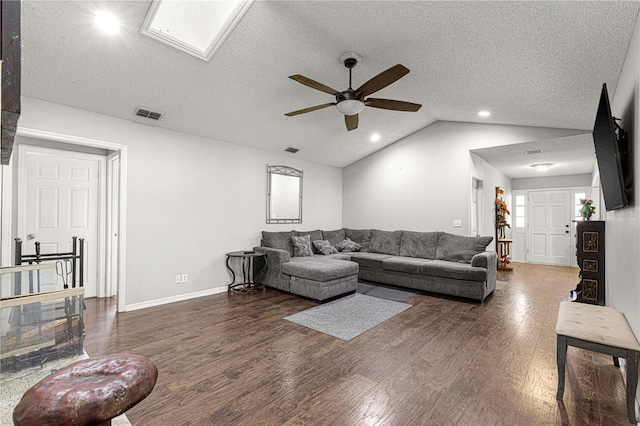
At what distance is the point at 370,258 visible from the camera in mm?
5508

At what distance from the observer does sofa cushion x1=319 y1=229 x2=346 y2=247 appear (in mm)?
6293

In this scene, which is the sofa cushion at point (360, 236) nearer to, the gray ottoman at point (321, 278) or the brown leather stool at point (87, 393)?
the gray ottoman at point (321, 278)

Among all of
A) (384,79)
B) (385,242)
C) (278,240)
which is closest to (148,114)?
(278,240)

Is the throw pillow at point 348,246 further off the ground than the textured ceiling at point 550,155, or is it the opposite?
the textured ceiling at point 550,155

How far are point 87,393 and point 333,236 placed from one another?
18.1 feet

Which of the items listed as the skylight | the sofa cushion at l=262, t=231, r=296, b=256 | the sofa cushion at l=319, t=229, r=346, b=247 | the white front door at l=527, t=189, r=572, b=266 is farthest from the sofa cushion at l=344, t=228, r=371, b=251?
the white front door at l=527, t=189, r=572, b=266

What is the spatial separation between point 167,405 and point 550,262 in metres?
8.72

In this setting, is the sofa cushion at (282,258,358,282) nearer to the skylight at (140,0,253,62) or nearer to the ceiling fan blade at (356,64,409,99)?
the ceiling fan blade at (356,64,409,99)

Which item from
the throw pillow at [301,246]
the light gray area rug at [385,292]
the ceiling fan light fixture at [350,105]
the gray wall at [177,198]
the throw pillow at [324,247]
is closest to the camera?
the ceiling fan light fixture at [350,105]

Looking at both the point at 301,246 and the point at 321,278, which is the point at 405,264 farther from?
the point at 301,246

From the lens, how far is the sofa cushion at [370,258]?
539 centimetres

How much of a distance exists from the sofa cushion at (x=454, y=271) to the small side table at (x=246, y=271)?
2.61 m

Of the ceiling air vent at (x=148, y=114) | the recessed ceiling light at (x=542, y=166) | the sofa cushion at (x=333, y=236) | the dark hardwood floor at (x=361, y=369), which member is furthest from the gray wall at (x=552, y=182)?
Result: the ceiling air vent at (x=148, y=114)

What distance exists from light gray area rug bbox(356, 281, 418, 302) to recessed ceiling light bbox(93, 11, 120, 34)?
4.31 metres
